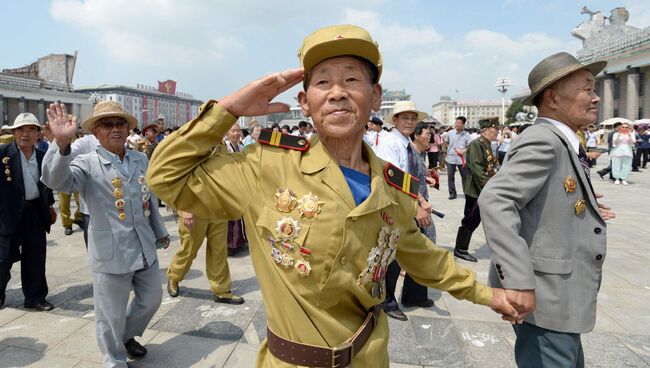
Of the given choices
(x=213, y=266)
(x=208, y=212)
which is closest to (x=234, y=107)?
(x=208, y=212)

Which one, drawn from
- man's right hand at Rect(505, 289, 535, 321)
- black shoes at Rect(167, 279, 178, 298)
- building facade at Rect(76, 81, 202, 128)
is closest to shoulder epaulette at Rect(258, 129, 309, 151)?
man's right hand at Rect(505, 289, 535, 321)

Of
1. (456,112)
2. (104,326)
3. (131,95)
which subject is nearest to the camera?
(104,326)

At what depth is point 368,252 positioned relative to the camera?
1503mm

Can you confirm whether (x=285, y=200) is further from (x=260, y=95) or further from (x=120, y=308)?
(x=120, y=308)

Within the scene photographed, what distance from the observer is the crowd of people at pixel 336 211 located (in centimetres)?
142

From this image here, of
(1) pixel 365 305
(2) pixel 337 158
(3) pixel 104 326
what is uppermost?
(2) pixel 337 158

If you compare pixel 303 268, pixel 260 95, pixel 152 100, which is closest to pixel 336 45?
pixel 260 95

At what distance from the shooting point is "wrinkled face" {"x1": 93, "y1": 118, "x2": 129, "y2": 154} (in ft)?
10.7

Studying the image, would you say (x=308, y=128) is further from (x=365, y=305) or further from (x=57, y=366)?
(x=365, y=305)

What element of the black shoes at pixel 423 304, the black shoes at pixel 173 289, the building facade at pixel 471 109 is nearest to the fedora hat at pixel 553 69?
the black shoes at pixel 423 304

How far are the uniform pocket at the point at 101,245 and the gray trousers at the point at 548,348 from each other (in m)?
2.84

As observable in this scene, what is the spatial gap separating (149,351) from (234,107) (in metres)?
2.88

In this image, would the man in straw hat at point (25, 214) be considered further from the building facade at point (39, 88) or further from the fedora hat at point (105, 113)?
the building facade at point (39, 88)

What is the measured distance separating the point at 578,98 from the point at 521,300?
1.11m
